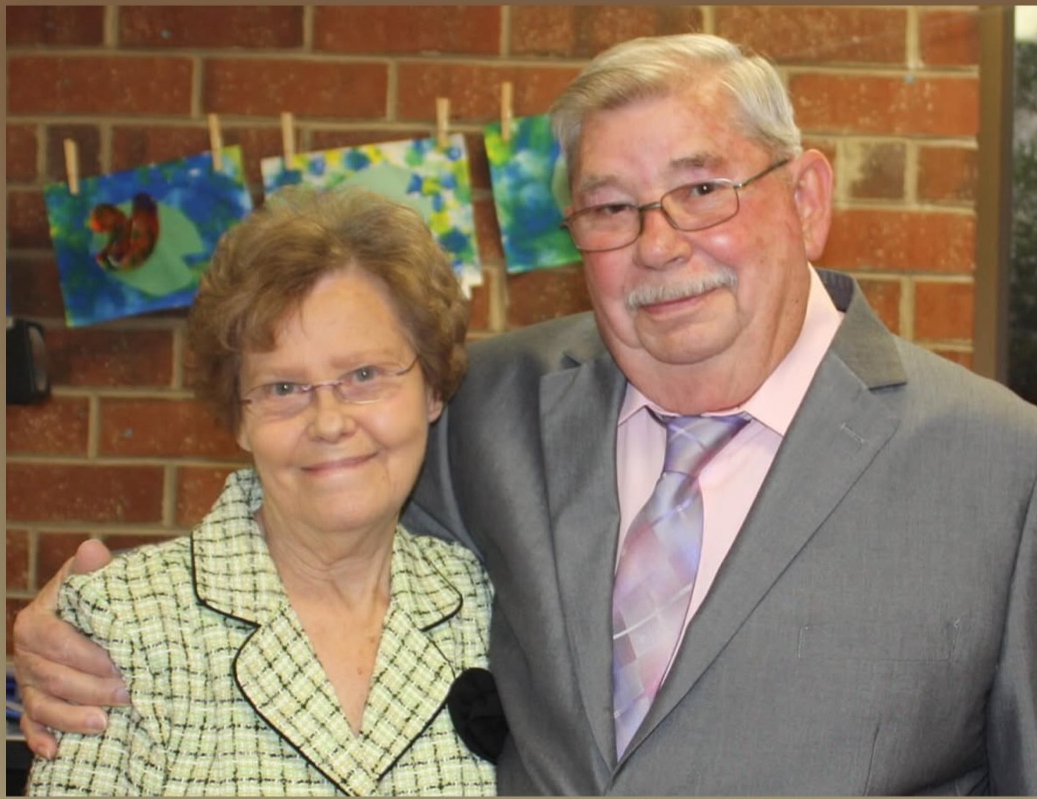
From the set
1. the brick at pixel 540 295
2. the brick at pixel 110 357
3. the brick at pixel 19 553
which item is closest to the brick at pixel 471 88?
the brick at pixel 540 295

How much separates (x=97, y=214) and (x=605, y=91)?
135 centimetres

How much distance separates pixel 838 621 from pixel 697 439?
0.33m

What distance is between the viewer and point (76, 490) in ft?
9.06

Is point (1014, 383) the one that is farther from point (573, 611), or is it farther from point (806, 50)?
point (573, 611)

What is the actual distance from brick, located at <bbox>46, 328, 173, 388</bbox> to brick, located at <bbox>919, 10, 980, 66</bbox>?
1643mm

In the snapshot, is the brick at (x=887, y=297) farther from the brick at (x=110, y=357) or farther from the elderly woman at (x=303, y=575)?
the brick at (x=110, y=357)

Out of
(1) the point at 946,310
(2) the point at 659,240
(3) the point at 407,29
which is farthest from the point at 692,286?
(3) the point at 407,29

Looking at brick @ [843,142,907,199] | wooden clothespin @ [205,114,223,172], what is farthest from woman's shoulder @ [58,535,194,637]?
brick @ [843,142,907,199]

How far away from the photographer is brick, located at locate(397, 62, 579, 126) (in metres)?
2.69

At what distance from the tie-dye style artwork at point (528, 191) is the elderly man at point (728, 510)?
740 mm

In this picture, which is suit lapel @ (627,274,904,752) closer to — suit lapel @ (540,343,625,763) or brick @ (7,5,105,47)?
suit lapel @ (540,343,625,763)

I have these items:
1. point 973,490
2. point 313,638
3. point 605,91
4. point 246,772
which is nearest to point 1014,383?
point 973,490

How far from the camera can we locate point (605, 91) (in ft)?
5.98

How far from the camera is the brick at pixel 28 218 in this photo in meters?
2.76
